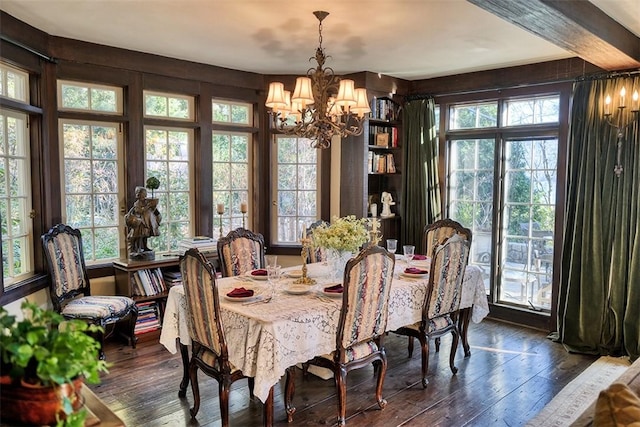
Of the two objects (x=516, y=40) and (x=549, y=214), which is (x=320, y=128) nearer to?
(x=516, y=40)

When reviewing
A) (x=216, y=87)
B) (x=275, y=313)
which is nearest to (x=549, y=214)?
(x=275, y=313)

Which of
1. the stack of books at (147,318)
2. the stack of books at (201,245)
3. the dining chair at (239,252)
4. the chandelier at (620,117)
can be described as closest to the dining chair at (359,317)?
the dining chair at (239,252)

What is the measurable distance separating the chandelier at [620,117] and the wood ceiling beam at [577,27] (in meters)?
0.28

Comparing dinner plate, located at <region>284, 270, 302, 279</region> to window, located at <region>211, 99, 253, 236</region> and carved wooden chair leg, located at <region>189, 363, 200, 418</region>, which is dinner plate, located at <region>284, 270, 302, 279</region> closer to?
carved wooden chair leg, located at <region>189, 363, 200, 418</region>

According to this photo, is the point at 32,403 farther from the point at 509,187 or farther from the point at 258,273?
the point at 509,187

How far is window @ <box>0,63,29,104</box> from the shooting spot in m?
3.65

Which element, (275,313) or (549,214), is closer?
(275,313)

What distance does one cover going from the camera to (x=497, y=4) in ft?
8.06

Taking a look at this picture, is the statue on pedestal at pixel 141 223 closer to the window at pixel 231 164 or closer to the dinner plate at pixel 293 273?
the window at pixel 231 164

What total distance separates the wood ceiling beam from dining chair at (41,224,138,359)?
11.2 ft

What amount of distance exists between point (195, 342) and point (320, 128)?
1738 millimetres

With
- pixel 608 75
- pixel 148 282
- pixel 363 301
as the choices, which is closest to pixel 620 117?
pixel 608 75

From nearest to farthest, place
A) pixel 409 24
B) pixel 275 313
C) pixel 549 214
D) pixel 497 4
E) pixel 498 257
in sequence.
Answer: pixel 497 4
pixel 275 313
pixel 409 24
pixel 549 214
pixel 498 257

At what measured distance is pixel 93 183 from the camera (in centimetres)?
450
